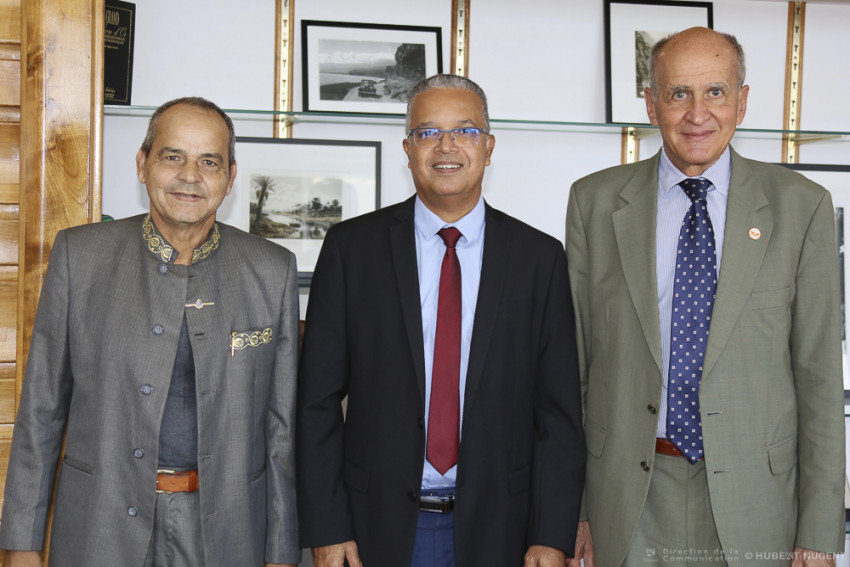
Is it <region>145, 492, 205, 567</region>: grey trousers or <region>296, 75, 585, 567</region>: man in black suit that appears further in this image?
<region>296, 75, 585, 567</region>: man in black suit

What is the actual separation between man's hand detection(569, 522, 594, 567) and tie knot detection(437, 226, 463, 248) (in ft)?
2.80

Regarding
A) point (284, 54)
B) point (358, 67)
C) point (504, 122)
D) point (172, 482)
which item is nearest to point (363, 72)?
point (358, 67)

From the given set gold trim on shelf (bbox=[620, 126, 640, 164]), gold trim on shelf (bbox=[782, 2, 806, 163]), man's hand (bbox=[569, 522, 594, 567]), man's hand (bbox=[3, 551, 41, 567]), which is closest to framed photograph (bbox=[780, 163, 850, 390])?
gold trim on shelf (bbox=[782, 2, 806, 163])

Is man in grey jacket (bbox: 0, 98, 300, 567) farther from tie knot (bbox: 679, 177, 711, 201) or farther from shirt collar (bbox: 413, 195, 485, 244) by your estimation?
tie knot (bbox: 679, 177, 711, 201)

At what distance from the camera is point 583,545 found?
2277mm

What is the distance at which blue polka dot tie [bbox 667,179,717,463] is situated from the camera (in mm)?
2039

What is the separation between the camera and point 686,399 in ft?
6.71

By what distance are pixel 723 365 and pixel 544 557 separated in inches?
25.9

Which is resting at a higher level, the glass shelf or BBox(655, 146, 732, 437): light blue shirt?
the glass shelf

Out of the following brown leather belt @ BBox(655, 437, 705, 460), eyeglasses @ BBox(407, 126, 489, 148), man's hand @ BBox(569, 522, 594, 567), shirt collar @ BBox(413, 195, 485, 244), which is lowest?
man's hand @ BBox(569, 522, 594, 567)

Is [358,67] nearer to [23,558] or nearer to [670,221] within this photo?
[670,221]

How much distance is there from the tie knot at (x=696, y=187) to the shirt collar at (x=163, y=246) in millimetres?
1239

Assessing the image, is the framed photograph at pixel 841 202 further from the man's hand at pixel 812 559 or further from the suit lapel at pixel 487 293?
the suit lapel at pixel 487 293

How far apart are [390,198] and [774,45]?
1638 millimetres
